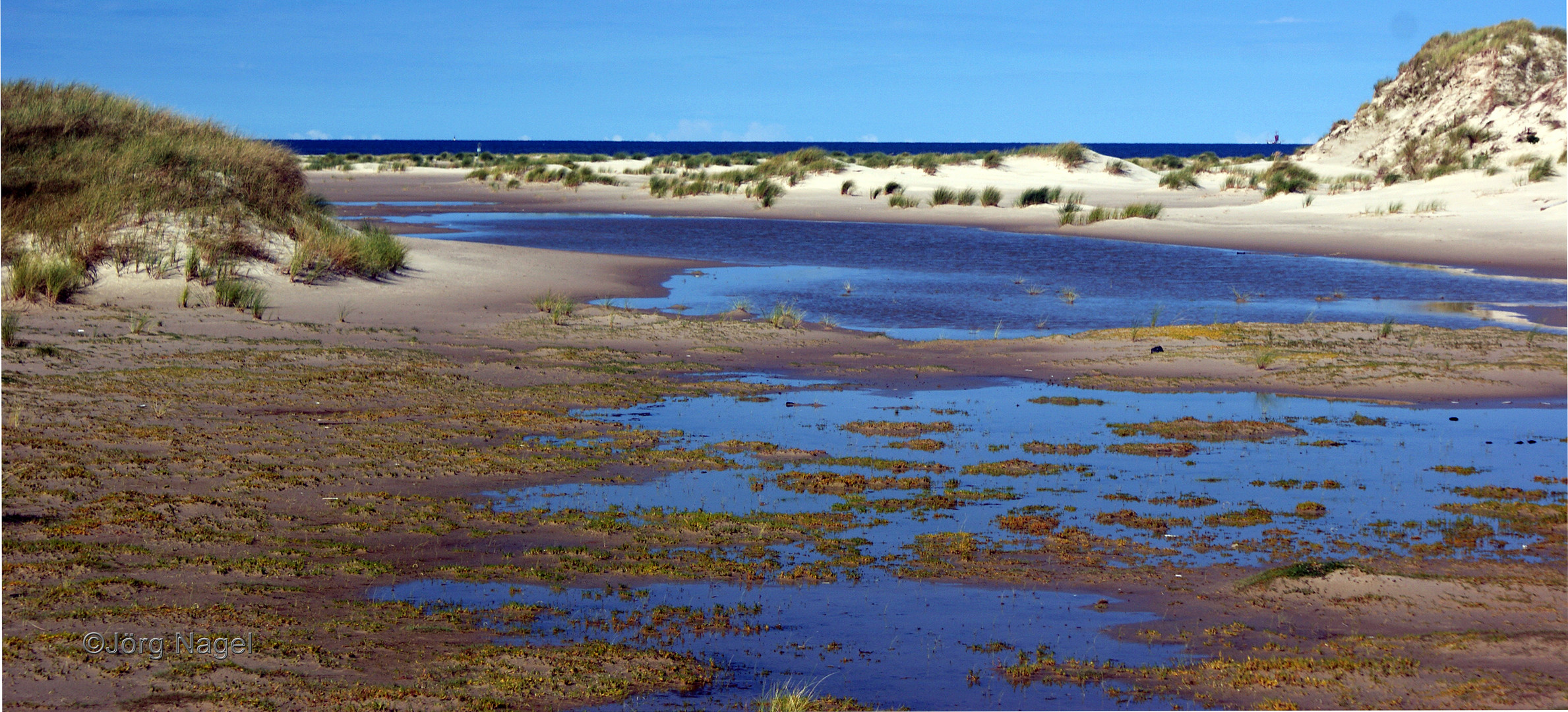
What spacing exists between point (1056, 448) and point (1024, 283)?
1214 centimetres

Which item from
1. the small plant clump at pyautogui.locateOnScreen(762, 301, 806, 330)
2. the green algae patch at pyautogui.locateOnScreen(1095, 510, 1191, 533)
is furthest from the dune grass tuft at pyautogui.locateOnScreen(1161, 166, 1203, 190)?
the green algae patch at pyautogui.locateOnScreen(1095, 510, 1191, 533)

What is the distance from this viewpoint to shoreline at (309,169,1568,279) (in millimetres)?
24781

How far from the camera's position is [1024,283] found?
2166cm

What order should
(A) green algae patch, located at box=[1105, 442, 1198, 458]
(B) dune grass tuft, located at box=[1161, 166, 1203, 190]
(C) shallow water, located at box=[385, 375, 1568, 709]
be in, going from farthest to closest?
1. (B) dune grass tuft, located at box=[1161, 166, 1203, 190]
2. (A) green algae patch, located at box=[1105, 442, 1198, 458]
3. (C) shallow water, located at box=[385, 375, 1568, 709]

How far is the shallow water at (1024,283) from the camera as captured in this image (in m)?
17.5

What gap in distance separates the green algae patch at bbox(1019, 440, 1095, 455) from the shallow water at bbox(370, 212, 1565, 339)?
597 centimetres

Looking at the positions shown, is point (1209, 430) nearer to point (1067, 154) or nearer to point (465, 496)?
point (465, 496)

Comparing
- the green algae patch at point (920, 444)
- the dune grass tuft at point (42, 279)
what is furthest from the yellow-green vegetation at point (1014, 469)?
the dune grass tuft at point (42, 279)

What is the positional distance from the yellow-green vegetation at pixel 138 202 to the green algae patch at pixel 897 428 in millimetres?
10120

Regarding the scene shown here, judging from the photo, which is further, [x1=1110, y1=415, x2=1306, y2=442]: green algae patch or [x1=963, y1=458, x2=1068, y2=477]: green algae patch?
[x1=1110, y1=415, x2=1306, y2=442]: green algae patch

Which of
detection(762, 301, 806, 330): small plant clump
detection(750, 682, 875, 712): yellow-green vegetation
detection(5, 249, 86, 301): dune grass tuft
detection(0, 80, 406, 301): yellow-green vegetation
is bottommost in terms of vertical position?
detection(750, 682, 875, 712): yellow-green vegetation

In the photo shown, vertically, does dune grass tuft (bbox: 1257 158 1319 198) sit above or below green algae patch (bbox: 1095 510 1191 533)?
above

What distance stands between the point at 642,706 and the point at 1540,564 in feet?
17.7

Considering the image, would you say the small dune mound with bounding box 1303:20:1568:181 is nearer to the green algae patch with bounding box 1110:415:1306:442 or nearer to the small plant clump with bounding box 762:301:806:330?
the small plant clump with bounding box 762:301:806:330
